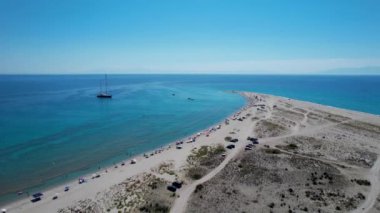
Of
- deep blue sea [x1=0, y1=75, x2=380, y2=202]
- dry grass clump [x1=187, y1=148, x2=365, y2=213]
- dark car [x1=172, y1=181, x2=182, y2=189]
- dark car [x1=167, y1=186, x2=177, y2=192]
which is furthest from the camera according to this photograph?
deep blue sea [x1=0, y1=75, x2=380, y2=202]

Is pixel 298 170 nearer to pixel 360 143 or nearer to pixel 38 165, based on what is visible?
pixel 360 143

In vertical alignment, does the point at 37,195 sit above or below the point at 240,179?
below

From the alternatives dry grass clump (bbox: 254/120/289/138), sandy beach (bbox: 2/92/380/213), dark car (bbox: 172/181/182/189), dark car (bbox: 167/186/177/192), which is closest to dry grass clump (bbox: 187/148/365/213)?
sandy beach (bbox: 2/92/380/213)

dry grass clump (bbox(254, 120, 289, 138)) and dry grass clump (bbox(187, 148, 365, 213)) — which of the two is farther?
dry grass clump (bbox(254, 120, 289, 138))

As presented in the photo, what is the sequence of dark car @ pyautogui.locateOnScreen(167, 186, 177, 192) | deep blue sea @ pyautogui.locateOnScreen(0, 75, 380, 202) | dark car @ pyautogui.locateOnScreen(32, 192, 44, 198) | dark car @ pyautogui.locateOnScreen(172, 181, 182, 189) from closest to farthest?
dark car @ pyautogui.locateOnScreen(32, 192, 44, 198)
dark car @ pyautogui.locateOnScreen(167, 186, 177, 192)
dark car @ pyautogui.locateOnScreen(172, 181, 182, 189)
deep blue sea @ pyautogui.locateOnScreen(0, 75, 380, 202)

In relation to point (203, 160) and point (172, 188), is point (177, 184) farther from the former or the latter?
point (203, 160)

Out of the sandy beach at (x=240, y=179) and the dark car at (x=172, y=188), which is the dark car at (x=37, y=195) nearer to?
the sandy beach at (x=240, y=179)

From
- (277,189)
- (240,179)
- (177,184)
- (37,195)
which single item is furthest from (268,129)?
(37,195)

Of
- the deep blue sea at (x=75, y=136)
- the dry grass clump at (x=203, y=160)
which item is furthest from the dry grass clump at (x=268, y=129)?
the deep blue sea at (x=75, y=136)

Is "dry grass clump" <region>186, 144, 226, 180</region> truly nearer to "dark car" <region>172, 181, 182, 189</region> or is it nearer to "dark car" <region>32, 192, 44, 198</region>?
"dark car" <region>172, 181, 182, 189</region>
